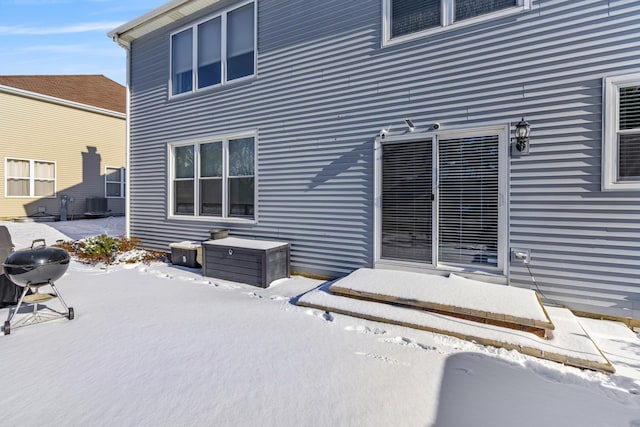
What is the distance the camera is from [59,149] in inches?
532

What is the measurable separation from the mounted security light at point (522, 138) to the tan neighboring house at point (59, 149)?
53.7 ft

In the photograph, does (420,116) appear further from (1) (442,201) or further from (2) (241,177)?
(2) (241,177)

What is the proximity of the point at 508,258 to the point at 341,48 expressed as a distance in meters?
3.93

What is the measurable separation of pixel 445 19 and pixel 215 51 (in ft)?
14.9

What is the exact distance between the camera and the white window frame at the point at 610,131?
3.37 meters

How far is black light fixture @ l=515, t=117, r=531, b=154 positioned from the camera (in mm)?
3680

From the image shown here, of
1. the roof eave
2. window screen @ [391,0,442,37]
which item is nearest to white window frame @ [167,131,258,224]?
the roof eave

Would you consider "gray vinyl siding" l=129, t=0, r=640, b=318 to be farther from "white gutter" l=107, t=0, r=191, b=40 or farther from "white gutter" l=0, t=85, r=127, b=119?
"white gutter" l=0, t=85, r=127, b=119

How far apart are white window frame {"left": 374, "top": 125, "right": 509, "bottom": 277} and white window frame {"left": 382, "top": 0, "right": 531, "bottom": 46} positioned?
4.53ft

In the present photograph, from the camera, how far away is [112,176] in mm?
15547

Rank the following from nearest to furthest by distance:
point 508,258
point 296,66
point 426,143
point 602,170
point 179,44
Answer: point 602,170 → point 508,258 → point 426,143 → point 296,66 → point 179,44

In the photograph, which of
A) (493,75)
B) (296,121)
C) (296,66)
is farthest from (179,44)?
(493,75)

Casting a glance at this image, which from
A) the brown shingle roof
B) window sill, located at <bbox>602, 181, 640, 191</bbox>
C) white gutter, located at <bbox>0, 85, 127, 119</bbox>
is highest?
the brown shingle roof

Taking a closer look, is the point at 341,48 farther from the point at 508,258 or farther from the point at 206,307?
the point at 206,307
